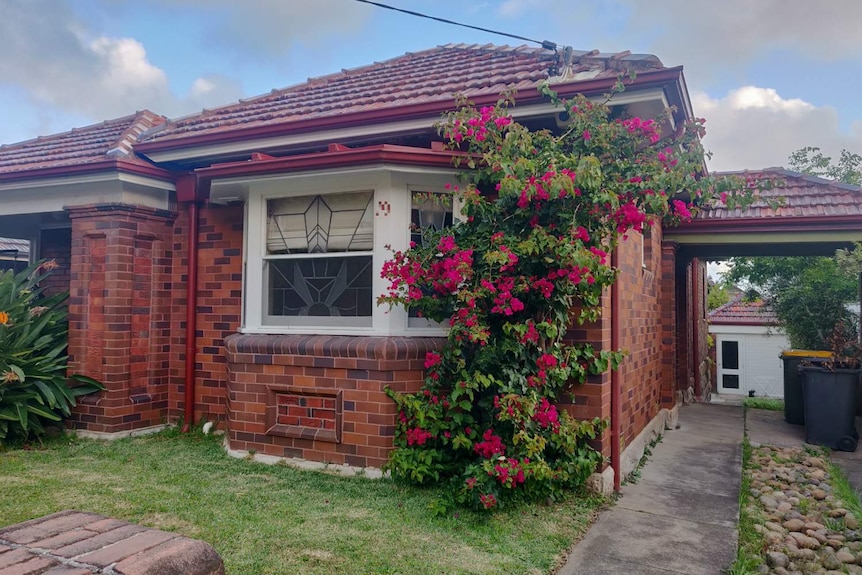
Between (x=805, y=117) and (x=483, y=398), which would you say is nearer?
(x=483, y=398)

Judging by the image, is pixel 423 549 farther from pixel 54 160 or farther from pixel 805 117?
pixel 805 117

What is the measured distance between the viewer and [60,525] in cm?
260

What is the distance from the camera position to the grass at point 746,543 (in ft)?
11.7

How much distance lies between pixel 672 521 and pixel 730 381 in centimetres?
1906

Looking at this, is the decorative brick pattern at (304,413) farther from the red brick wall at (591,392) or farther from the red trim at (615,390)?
the red trim at (615,390)

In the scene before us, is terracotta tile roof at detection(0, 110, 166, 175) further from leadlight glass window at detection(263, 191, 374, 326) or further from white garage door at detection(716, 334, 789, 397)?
white garage door at detection(716, 334, 789, 397)

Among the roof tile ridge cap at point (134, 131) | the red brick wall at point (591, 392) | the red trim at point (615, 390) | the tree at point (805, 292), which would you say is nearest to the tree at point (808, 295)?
the tree at point (805, 292)

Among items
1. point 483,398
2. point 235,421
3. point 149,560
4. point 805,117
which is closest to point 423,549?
point 483,398

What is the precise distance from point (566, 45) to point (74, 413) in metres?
6.56

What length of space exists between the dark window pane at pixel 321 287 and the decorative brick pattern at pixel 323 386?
0.30 meters

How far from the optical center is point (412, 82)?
698cm

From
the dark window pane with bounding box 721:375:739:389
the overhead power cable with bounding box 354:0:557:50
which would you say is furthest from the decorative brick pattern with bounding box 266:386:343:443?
the dark window pane with bounding box 721:375:739:389

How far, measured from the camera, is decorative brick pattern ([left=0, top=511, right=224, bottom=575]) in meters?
2.10

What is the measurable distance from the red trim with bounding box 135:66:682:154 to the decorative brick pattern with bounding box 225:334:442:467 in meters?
2.18
